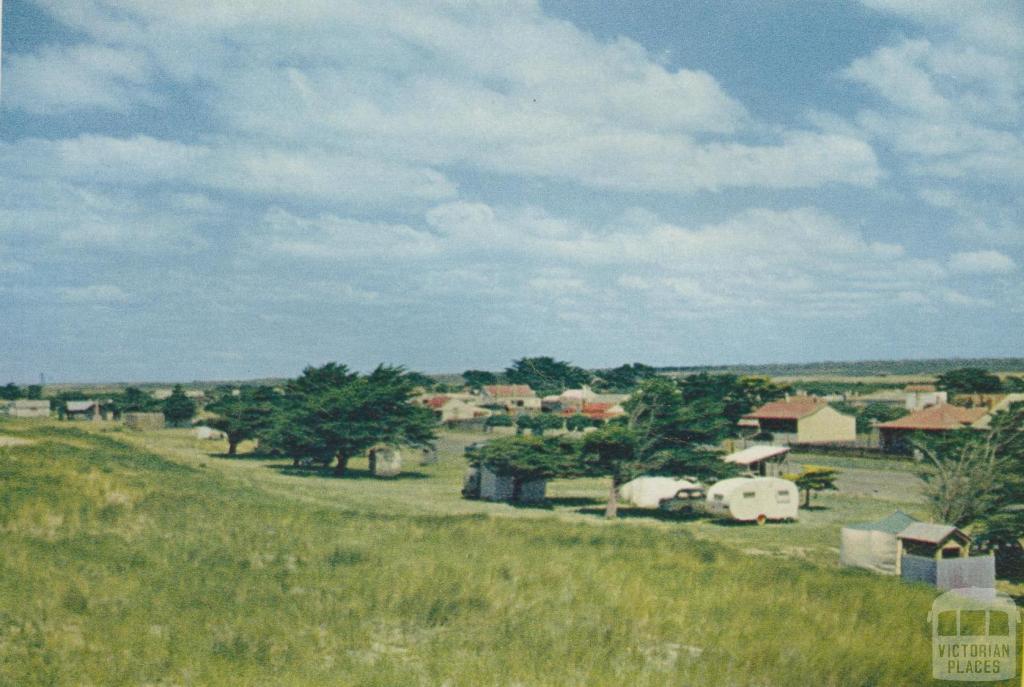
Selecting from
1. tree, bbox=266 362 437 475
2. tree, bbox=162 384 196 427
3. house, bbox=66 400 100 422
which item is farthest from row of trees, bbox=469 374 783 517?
house, bbox=66 400 100 422

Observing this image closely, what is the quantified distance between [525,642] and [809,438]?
74355 millimetres

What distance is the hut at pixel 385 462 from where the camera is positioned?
59562 mm

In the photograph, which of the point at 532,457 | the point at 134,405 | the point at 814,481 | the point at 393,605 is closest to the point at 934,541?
the point at 393,605

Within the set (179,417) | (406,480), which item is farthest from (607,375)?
(406,480)

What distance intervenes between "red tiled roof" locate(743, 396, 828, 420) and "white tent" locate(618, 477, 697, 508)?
4133cm

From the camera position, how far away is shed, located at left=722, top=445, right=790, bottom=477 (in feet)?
164

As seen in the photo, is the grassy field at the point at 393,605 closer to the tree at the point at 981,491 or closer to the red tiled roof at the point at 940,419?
the tree at the point at 981,491

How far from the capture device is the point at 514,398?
141 metres

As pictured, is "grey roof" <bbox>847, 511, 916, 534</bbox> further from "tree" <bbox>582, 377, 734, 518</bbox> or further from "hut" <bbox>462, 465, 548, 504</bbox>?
"hut" <bbox>462, 465, 548, 504</bbox>

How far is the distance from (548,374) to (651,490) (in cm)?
8922

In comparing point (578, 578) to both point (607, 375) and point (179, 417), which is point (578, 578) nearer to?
point (179, 417)

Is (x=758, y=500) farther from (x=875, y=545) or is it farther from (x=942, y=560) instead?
(x=942, y=560)

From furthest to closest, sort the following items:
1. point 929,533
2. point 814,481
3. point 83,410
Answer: point 83,410, point 814,481, point 929,533

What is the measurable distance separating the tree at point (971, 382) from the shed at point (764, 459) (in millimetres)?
65180
